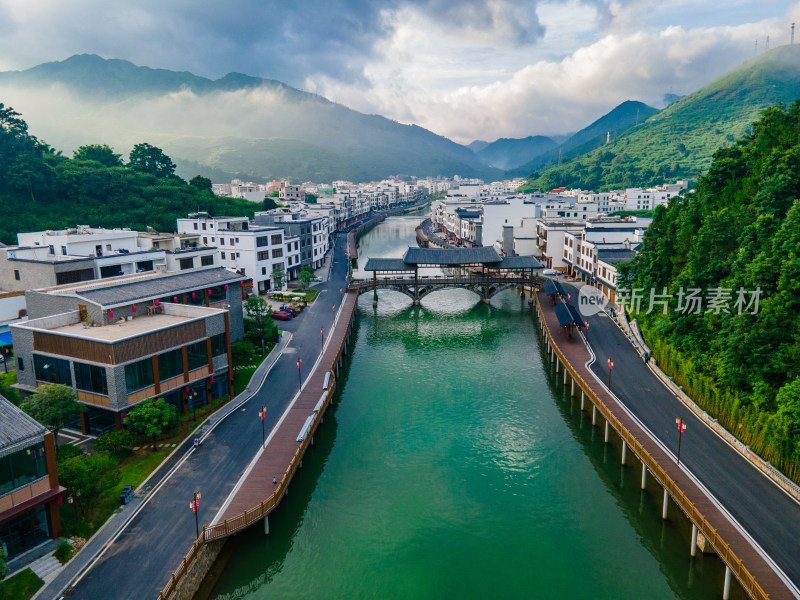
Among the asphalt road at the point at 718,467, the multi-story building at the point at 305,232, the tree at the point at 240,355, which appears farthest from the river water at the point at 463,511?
the multi-story building at the point at 305,232

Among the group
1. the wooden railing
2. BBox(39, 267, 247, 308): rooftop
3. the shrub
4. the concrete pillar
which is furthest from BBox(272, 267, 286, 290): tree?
the concrete pillar

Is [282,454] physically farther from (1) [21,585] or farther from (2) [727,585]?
(2) [727,585]

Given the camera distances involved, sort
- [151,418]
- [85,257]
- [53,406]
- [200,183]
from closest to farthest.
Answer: [53,406] < [151,418] < [85,257] < [200,183]

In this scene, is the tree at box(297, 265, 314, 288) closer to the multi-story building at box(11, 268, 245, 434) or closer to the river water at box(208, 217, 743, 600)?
the river water at box(208, 217, 743, 600)

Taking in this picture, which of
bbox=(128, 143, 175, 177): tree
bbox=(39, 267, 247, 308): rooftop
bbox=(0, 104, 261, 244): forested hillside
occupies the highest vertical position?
bbox=(128, 143, 175, 177): tree

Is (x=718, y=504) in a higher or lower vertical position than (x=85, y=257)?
lower

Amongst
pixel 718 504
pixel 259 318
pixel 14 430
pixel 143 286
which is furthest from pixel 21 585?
pixel 259 318

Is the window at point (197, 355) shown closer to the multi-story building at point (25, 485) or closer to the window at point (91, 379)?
the window at point (91, 379)
